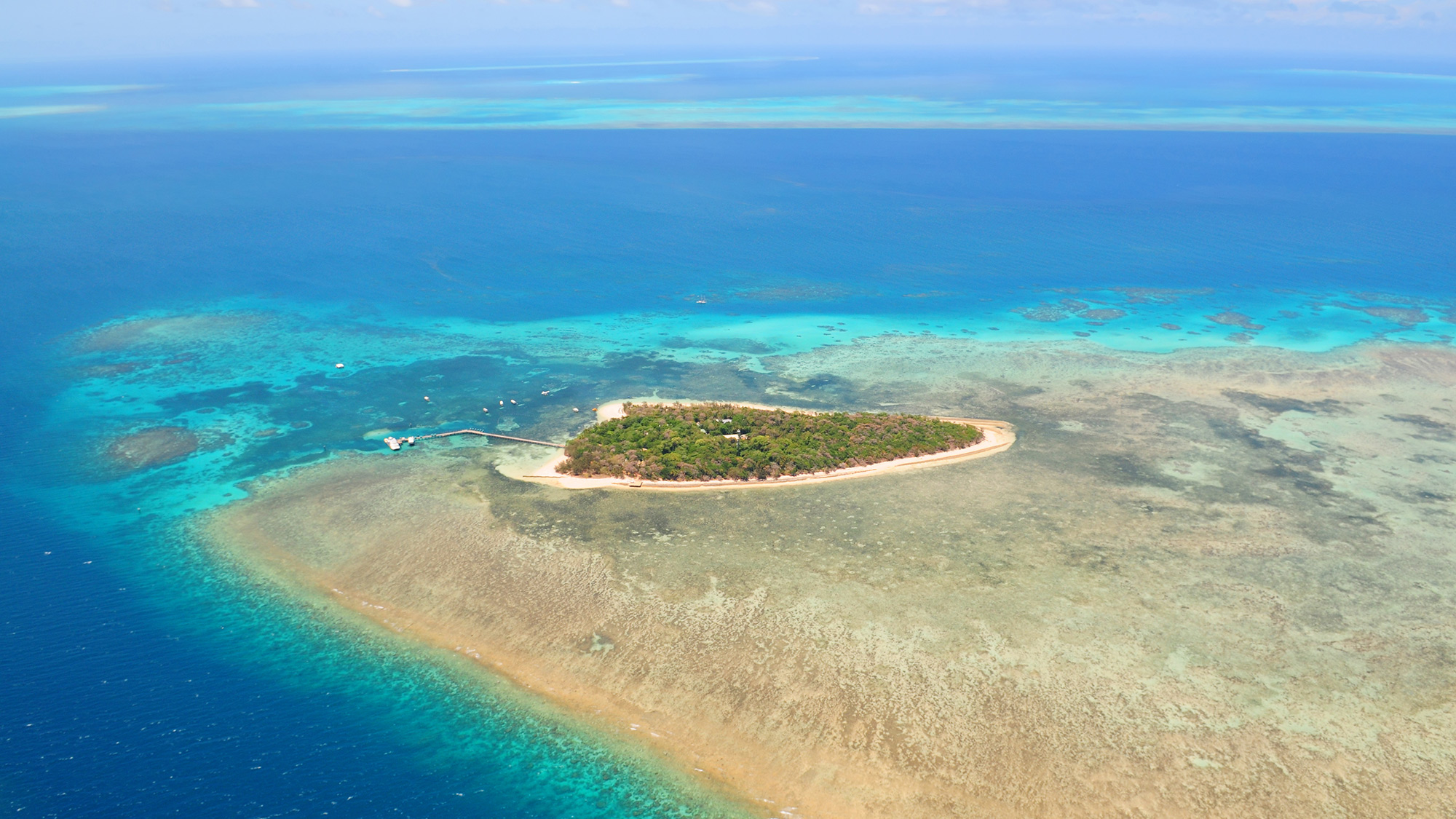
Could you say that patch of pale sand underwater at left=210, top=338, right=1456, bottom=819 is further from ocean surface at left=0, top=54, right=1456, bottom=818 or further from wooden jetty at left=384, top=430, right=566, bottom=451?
ocean surface at left=0, top=54, right=1456, bottom=818

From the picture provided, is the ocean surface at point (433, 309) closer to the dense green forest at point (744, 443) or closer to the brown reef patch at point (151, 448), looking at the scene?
the brown reef patch at point (151, 448)

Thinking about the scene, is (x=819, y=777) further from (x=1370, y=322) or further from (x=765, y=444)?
(x=1370, y=322)

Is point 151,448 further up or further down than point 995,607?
further up

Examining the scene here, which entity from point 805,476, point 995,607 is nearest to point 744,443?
point 805,476

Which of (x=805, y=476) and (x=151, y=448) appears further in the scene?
(x=151, y=448)

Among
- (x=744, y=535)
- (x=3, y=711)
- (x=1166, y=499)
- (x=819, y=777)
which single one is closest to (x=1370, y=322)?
(x=1166, y=499)

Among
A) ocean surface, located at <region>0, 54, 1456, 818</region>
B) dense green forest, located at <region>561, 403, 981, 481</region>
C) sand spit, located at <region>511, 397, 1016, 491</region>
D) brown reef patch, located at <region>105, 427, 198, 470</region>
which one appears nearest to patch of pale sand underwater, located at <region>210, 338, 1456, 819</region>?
sand spit, located at <region>511, 397, 1016, 491</region>

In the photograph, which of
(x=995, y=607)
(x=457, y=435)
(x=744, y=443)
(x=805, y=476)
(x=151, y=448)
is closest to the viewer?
(x=995, y=607)

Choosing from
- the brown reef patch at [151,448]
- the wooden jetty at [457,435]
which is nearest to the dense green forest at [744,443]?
the wooden jetty at [457,435]

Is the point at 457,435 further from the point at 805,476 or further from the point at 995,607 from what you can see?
the point at 995,607
